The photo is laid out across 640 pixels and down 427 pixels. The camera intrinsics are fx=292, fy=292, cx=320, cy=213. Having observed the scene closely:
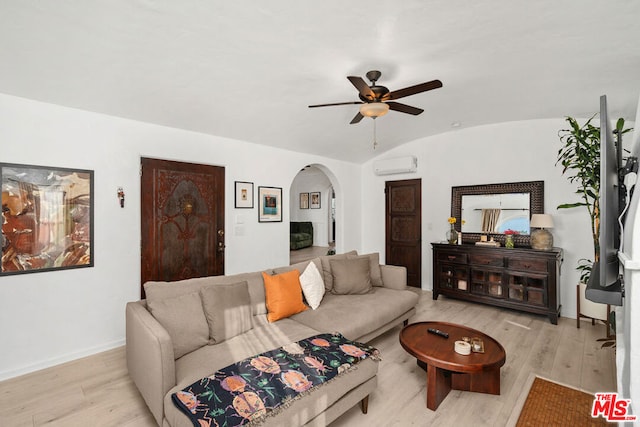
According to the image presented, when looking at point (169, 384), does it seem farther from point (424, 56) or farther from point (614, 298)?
point (424, 56)

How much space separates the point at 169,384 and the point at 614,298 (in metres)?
2.38

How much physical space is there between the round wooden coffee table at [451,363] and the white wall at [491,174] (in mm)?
2517

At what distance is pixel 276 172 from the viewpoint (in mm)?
4664

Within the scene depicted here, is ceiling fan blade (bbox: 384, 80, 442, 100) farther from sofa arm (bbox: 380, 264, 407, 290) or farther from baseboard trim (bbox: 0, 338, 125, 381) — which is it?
baseboard trim (bbox: 0, 338, 125, 381)

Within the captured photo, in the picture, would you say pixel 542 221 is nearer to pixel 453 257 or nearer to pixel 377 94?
pixel 453 257

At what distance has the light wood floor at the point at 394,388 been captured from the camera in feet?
6.51

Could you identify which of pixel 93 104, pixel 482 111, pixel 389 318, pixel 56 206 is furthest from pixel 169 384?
pixel 482 111

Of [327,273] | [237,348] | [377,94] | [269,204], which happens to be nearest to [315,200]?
[269,204]

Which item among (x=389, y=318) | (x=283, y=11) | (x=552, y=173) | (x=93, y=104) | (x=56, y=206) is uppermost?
(x=283, y=11)

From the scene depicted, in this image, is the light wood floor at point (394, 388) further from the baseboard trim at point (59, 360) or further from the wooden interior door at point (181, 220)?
the wooden interior door at point (181, 220)

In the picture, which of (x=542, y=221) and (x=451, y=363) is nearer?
(x=451, y=363)

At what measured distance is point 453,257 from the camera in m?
4.40

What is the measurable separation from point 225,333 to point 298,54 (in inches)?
88.6

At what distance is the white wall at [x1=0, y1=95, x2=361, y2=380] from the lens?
8.48 feet
